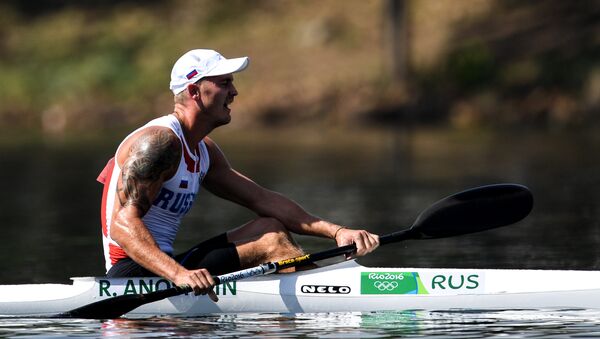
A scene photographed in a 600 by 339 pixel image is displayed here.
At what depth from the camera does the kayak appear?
9.96m

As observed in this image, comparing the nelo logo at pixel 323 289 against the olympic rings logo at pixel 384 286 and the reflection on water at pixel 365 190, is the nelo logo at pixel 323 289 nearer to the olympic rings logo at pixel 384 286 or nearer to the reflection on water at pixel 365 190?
the olympic rings logo at pixel 384 286

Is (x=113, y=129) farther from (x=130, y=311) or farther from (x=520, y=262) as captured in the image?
(x=130, y=311)

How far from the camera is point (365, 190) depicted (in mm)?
21859

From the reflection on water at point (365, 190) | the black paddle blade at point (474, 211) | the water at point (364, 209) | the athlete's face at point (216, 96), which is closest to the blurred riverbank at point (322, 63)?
the reflection on water at point (365, 190)

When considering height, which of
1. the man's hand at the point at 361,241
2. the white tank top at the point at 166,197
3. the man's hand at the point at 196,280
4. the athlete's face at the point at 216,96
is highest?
the athlete's face at the point at 216,96

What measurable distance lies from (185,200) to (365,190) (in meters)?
12.0

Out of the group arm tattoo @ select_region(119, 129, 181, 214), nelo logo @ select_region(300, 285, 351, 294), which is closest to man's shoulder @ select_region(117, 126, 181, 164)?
arm tattoo @ select_region(119, 129, 181, 214)

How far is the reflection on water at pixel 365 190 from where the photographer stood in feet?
46.8

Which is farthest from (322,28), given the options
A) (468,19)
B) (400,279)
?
(400,279)

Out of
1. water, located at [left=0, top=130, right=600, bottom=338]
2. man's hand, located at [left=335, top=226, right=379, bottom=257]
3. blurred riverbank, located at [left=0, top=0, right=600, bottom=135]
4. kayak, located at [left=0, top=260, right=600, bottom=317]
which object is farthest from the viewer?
blurred riverbank, located at [left=0, top=0, right=600, bottom=135]

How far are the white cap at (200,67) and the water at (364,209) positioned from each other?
1.60 m

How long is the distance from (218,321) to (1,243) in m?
6.48

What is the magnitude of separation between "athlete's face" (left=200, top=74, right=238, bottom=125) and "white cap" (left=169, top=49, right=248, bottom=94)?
0.07 metres

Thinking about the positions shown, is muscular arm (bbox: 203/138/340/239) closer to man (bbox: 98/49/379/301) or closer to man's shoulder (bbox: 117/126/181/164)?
man (bbox: 98/49/379/301)
